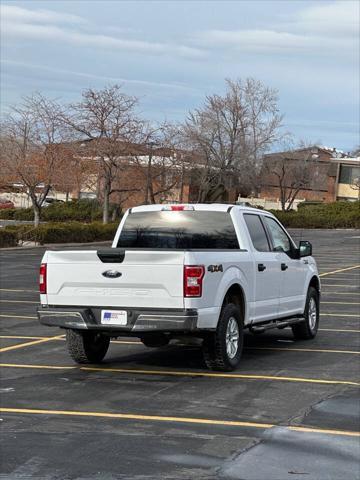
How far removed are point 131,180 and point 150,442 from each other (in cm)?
4422

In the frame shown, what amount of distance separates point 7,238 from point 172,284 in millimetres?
29095

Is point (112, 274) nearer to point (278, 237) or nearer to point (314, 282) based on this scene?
point (278, 237)

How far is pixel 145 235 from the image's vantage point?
412 inches

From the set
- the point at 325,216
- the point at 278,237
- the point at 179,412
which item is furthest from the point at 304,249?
the point at 325,216

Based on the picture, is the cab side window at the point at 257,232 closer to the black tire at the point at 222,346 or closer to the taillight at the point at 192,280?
the black tire at the point at 222,346

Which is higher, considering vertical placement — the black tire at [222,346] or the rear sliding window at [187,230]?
the rear sliding window at [187,230]

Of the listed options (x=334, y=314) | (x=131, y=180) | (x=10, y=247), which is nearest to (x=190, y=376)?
(x=334, y=314)

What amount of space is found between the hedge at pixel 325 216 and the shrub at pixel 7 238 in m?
31.8

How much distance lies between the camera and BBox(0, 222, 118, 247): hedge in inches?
1497

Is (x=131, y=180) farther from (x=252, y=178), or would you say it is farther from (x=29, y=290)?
(x=29, y=290)

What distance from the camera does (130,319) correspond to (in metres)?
8.62

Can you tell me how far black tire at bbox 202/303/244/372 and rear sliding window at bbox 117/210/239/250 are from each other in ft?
3.85

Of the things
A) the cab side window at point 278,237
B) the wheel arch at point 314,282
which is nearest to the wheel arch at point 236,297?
the cab side window at point 278,237

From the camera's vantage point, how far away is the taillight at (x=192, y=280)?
27.6ft
